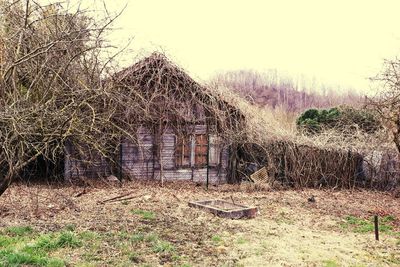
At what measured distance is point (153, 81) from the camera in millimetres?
16375

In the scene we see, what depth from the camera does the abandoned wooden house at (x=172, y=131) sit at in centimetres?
1590

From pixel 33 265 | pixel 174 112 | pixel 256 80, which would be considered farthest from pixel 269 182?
pixel 256 80

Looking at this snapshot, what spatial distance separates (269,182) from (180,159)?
3431 millimetres

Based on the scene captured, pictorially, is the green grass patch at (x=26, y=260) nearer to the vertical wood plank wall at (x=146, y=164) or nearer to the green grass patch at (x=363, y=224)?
the green grass patch at (x=363, y=224)

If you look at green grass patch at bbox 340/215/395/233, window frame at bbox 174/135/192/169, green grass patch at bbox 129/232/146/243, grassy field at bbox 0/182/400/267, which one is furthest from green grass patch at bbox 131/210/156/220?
window frame at bbox 174/135/192/169

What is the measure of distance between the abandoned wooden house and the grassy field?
254 cm

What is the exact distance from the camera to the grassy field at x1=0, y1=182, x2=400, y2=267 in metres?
6.72

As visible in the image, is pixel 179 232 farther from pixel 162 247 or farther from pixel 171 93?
pixel 171 93

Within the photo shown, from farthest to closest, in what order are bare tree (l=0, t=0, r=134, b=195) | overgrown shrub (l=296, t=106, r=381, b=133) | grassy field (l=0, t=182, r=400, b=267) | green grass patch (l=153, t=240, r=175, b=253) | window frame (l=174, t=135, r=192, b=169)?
1. overgrown shrub (l=296, t=106, r=381, b=133)
2. window frame (l=174, t=135, r=192, b=169)
3. bare tree (l=0, t=0, r=134, b=195)
4. green grass patch (l=153, t=240, r=175, b=253)
5. grassy field (l=0, t=182, r=400, b=267)

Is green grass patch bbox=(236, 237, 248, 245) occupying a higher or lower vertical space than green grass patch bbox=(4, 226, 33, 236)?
lower

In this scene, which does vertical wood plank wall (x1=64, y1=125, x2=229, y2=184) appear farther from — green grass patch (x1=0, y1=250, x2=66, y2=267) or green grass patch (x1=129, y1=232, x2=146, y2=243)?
green grass patch (x1=0, y1=250, x2=66, y2=267)

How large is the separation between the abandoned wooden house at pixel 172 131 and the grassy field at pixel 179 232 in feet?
8.33

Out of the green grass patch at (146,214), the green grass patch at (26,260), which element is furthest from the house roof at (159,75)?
the green grass patch at (26,260)

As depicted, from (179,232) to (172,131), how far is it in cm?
842
